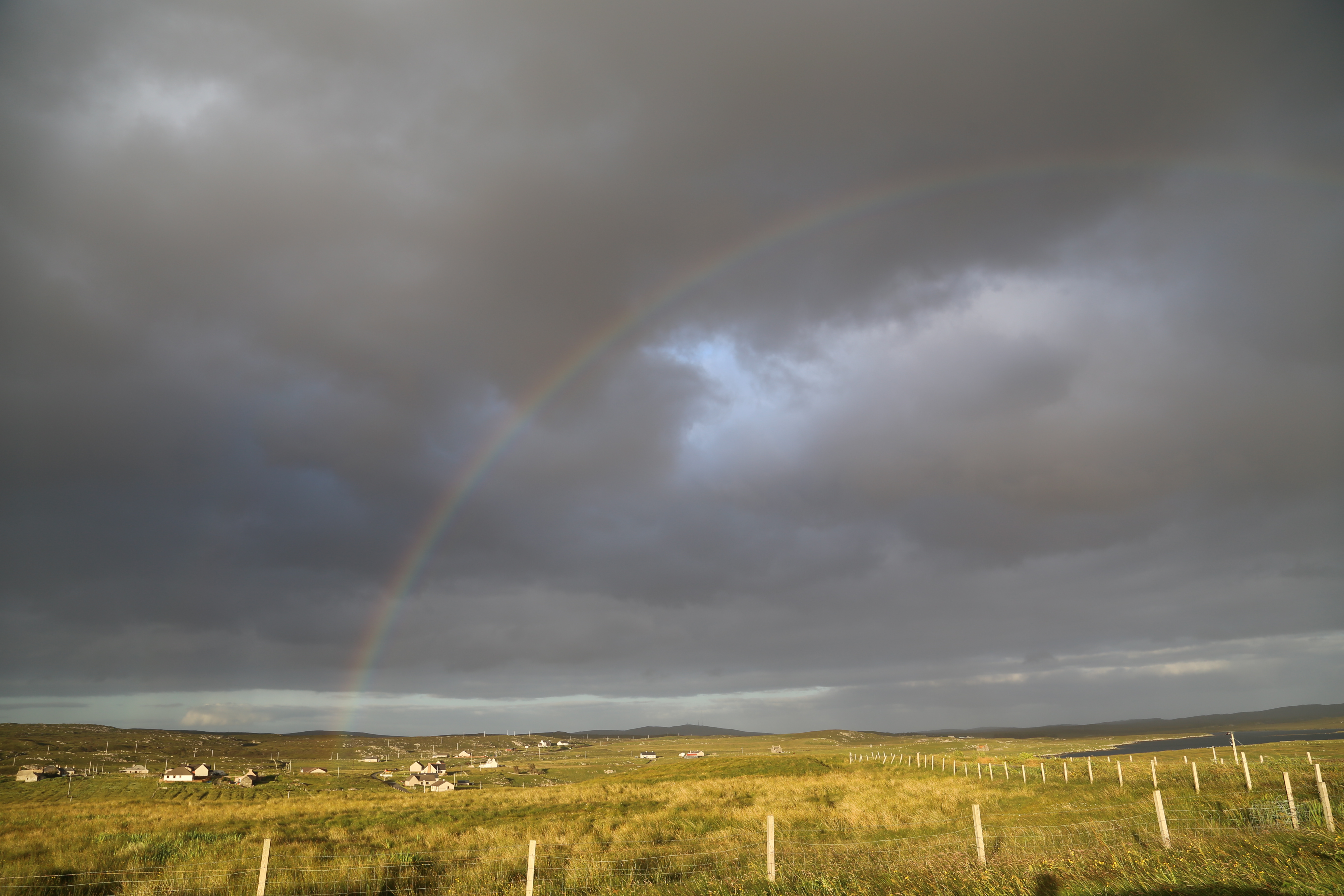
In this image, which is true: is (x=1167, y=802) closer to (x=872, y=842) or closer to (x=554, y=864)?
(x=872, y=842)

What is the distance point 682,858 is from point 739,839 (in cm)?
371

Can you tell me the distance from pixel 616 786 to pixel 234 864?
33674 millimetres

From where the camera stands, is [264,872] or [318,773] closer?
[264,872]

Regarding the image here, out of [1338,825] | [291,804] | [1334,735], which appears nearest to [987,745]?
[1334,735]

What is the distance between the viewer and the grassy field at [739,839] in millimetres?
11422

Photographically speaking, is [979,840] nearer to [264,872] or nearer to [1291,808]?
[1291,808]

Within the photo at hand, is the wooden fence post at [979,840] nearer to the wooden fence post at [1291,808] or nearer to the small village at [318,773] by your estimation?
the wooden fence post at [1291,808]

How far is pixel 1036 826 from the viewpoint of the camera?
21234 mm

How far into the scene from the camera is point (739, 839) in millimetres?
21031

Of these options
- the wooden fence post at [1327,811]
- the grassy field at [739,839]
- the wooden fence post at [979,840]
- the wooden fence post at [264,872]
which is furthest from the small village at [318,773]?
the wooden fence post at [1327,811]

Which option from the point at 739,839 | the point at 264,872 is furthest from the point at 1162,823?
the point at 264,872

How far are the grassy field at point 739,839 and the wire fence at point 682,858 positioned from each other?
0.33 ft

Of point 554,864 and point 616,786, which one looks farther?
point 616,786

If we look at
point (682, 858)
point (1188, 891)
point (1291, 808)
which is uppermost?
point (1188, 891)
